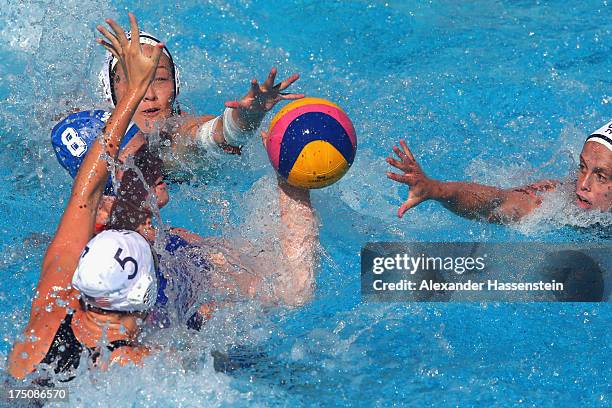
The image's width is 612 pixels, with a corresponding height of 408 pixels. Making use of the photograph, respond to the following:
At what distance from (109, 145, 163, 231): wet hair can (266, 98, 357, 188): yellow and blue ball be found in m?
0.78

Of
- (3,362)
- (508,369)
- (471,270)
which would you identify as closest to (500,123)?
(471,270)

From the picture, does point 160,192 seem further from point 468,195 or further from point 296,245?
point 468,195

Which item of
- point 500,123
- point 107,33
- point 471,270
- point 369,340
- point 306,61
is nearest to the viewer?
point 107,33

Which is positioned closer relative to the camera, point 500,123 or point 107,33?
point 107,33

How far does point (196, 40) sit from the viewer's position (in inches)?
268

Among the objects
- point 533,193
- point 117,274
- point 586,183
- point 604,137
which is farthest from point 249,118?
point 604,137

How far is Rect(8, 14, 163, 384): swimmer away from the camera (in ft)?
11.2

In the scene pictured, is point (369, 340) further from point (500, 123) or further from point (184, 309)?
point (500, 123)

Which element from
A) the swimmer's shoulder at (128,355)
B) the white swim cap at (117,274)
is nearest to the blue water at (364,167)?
the swimmer's shoulder at (128,355)

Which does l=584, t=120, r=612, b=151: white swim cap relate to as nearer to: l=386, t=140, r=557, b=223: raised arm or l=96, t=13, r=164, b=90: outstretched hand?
l=386, t=140, r=557, b=223: raised arm

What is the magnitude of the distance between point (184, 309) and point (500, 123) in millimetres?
3060

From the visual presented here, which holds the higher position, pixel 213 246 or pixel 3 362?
pixel 213 246
